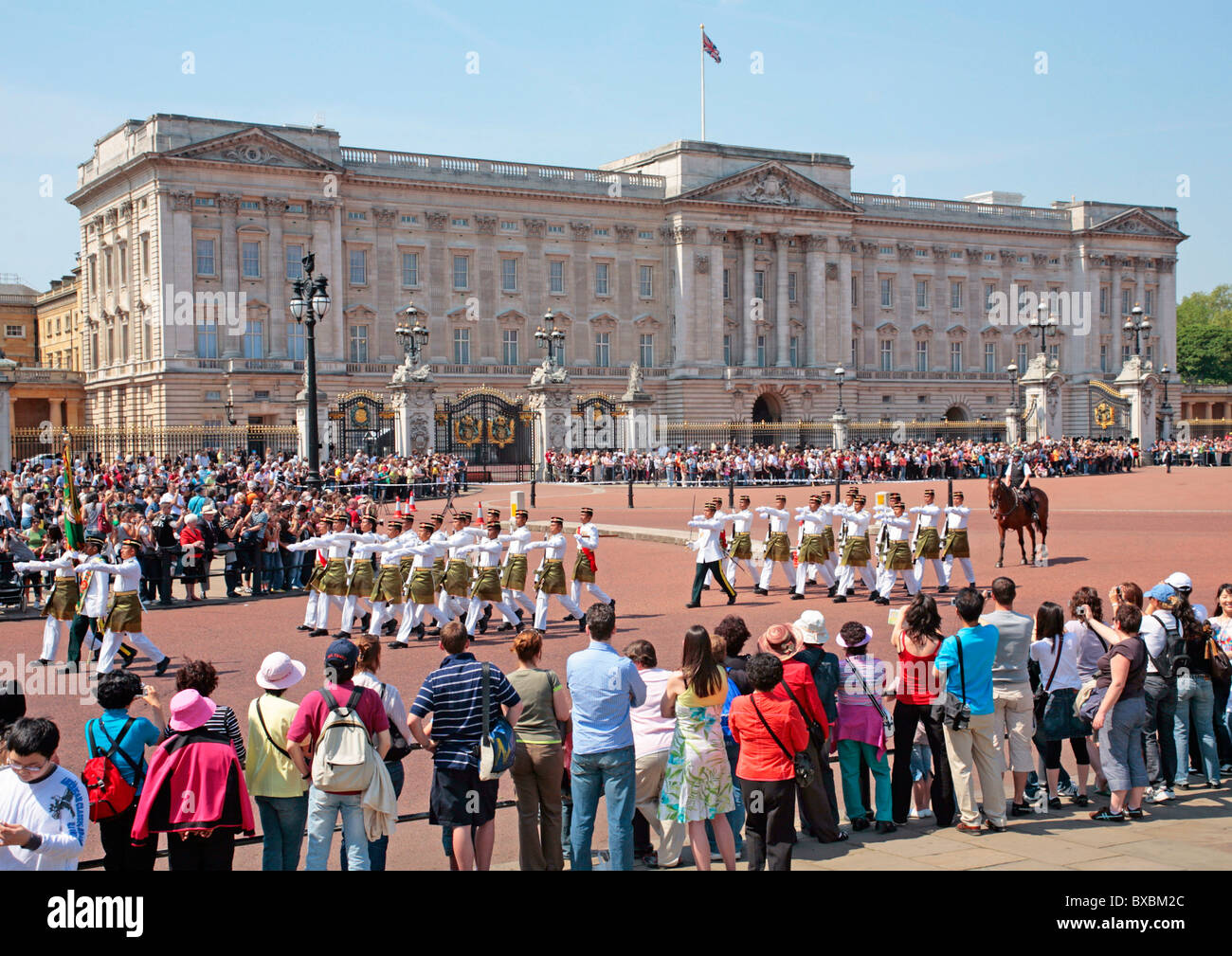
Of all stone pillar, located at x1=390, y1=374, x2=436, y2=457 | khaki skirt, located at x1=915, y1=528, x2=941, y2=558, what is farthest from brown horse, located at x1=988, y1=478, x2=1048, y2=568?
stone pillar, located at x1=390, y1=374, x2=436, y2=457

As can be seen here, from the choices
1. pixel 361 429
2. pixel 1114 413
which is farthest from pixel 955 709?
pixel 1114 413

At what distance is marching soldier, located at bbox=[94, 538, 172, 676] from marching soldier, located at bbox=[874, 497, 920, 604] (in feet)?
32.4

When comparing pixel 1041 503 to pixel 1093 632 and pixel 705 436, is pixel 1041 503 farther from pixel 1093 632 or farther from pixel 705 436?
pixel 705 436

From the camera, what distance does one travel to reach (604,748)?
7406 millimetres

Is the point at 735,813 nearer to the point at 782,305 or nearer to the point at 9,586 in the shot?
the point at 9,586

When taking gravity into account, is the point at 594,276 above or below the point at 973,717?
above

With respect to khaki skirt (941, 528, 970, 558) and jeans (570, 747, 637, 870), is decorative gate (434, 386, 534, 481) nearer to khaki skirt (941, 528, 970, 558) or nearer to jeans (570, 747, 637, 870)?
khaki skirt (941, 528, 970, 558)

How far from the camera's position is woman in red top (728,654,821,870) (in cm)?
724

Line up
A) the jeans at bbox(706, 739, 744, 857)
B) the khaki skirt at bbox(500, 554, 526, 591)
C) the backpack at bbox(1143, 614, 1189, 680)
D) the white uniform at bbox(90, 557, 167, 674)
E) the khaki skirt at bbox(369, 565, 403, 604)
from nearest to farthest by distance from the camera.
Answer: the jeans at bbox(706, 739, 744, 857) → the backpack at bbox(1143, 614, 1189, 680) → the white uniform at bbox(90, 557, 167, 674) → the khaki skirt at bbox(369, 565, 403, 604) → the khaki skirt at bbox(500, 554, 526, 591)

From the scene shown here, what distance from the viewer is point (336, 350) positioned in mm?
57750

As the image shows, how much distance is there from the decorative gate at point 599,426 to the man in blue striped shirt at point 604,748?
37244 mm

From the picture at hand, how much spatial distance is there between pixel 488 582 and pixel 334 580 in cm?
200

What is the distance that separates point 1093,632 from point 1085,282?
75.9 m
